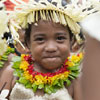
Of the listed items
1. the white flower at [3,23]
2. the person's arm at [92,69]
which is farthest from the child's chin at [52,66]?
the person's arm at [92,69]

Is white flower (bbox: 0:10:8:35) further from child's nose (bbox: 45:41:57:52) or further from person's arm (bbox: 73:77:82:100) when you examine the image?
person's arm (bbox: 73:77:82:100)

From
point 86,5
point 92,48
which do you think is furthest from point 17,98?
point 92,48

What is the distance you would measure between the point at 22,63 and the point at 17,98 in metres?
0.35

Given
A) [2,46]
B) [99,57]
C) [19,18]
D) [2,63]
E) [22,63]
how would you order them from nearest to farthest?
[99,57]
[2,46]
[19,18]
[22,63]
[2,63]

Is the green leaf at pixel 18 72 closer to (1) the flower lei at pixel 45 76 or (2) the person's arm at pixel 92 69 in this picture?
(1) the flower lei at pixel 45 76

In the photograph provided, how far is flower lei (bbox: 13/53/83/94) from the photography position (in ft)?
7.94

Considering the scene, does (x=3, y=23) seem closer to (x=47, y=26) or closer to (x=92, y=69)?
(x=47, y=26)

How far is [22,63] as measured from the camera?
8.54ft

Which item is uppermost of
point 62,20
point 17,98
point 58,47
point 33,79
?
point 62,20

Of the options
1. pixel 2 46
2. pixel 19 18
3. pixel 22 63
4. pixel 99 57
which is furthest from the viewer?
pixel 22 63

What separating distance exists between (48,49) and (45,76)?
0.32 metres

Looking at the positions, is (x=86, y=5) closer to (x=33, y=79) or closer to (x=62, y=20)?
(x=62, y=20)

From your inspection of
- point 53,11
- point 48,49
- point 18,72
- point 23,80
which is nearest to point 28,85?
point 23,80

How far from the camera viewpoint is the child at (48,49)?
230 centimetres
